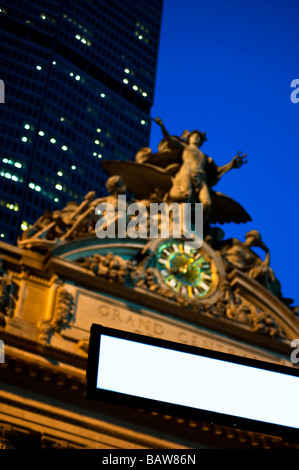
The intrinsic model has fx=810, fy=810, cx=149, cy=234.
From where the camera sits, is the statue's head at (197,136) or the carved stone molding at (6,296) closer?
the carved stone molding at (6,296)

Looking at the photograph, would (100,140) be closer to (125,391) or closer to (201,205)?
(201,205)

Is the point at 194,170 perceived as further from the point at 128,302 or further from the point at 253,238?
the point at 128,302

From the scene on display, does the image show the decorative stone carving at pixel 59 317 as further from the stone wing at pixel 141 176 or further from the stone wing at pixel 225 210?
the stone wing at pixel 225 210

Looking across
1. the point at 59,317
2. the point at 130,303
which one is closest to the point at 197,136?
the point at 130,303

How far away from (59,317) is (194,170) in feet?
26.4

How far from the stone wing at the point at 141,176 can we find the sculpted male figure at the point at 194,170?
50 cm

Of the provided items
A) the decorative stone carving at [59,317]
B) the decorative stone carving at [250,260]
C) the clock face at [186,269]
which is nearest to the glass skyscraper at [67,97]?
the decorative stone carving at [250,260]

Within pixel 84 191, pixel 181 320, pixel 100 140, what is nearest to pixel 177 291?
pixel 181 320

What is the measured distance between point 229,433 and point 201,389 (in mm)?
17118

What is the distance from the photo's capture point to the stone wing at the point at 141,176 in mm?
26984

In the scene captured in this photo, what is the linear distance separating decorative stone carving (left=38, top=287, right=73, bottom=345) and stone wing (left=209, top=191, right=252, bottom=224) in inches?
304

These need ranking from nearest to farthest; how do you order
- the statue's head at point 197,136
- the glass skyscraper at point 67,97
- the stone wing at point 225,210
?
the stone wing at point 225,210 < the statue's head at point 197,136 < the glass skyscraper at point 67,97

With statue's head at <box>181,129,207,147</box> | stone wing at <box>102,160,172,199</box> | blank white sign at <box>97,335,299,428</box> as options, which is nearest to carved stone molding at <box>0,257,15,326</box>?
stone wing at <box>102,160,172,199</box>
